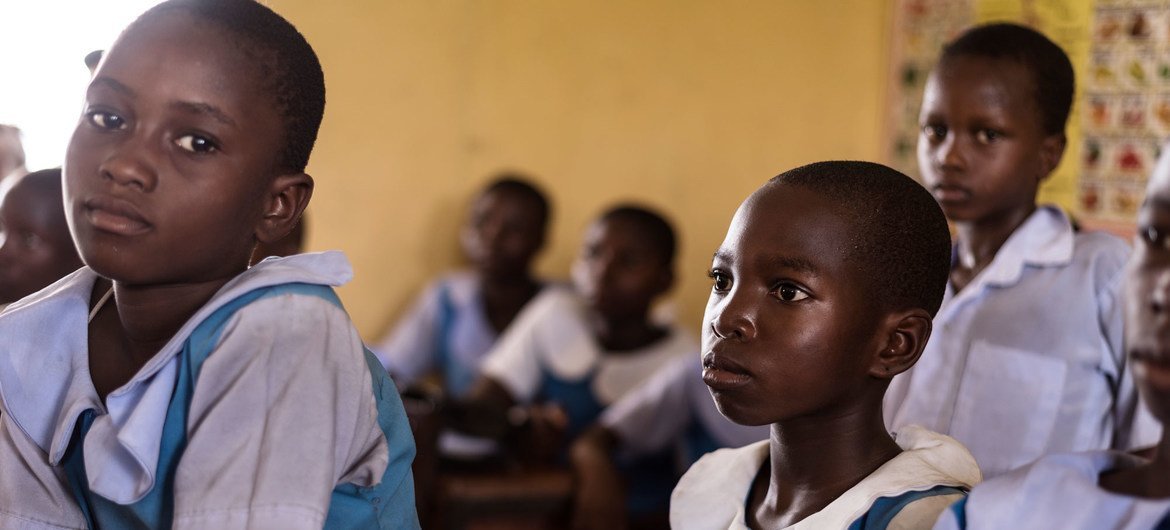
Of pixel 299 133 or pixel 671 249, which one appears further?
pixel 671 249

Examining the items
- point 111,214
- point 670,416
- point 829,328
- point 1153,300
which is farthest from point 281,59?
point 670,416

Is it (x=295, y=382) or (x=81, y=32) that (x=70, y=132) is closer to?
(x=295, y=382)

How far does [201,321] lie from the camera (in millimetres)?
1328

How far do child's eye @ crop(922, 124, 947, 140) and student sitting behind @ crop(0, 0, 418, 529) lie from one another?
48.6 inches

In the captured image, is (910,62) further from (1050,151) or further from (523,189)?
(1050,151)

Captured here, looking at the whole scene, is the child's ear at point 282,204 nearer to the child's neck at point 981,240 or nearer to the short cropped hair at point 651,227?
the child's neck at point 981,240

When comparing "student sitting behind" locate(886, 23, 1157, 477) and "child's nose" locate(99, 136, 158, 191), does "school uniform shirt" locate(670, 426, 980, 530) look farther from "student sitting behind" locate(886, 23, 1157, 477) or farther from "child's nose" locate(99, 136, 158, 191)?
"child's nose" locate(99, 136, 158, 191)

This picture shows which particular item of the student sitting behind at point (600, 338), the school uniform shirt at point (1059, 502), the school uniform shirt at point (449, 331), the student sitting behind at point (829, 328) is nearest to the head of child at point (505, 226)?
the school uniform shirt at point (449, 331)

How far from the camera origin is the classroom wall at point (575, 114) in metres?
4.00

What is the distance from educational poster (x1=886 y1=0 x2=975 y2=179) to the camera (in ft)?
13.1

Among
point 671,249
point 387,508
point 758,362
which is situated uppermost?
point 758,362

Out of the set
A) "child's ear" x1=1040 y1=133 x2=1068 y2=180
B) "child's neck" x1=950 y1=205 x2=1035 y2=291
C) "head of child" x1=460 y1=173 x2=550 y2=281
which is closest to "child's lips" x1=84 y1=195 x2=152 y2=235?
"child's neck" x1=950 y1=205 x2=1035 y2=291

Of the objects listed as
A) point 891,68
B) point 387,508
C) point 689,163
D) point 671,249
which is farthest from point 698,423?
point 387,508

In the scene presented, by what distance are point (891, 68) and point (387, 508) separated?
329cm
